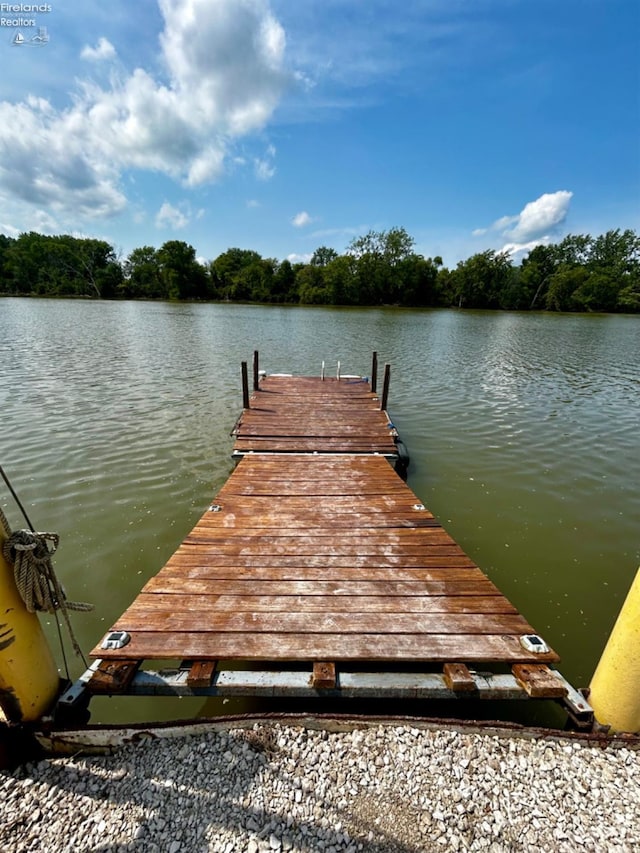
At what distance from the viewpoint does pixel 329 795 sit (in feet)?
7.16

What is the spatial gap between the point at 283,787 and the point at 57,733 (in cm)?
160

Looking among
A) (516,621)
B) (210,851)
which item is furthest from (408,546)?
(210,851)

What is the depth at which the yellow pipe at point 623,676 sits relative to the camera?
7.81 feet

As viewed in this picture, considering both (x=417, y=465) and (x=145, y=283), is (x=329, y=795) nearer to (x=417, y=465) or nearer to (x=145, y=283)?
(x=417, y=465)

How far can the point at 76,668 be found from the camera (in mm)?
3676

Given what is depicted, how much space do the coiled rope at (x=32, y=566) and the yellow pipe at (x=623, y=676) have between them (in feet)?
12.8

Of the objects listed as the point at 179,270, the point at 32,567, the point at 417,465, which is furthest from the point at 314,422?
the point at 179,270

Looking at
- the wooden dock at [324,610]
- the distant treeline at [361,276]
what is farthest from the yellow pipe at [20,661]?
the distant treeline at [361,276]

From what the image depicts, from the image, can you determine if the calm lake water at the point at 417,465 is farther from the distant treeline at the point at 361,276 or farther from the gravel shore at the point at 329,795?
the distant treeline at the point at 361,276

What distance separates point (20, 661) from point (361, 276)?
74.0 meters

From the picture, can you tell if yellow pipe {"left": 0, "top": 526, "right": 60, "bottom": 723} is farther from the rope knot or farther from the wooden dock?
the wooden dock

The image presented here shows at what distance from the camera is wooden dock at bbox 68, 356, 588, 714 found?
273 cm

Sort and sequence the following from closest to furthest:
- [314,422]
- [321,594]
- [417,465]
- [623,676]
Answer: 1. [623,676]
2. [321,594]
3. [417,465]
4. [314,422]

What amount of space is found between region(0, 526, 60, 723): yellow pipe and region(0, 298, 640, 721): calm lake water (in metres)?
0.95
